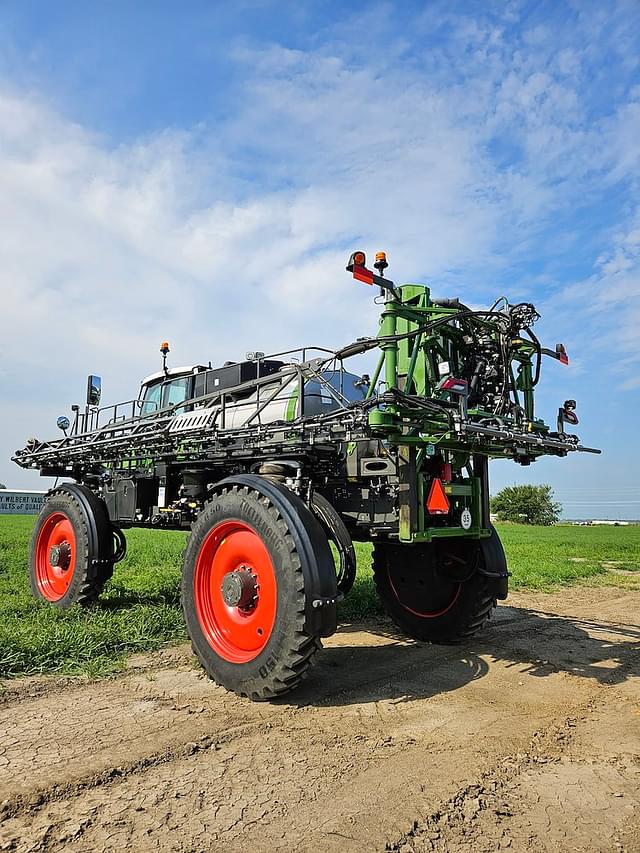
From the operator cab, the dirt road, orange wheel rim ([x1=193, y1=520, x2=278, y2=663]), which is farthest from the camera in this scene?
the operator cab

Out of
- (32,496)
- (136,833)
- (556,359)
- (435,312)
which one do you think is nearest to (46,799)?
(136,833)

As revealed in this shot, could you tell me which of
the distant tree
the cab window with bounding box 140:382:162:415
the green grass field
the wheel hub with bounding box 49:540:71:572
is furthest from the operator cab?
the distant tree

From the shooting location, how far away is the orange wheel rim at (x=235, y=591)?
4.93m

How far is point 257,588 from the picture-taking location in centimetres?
506

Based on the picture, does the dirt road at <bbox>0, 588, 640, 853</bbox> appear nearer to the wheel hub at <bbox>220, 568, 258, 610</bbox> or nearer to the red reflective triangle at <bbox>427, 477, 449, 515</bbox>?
the wheel hub at <bbox>220, 568, 258, 610</bbox>

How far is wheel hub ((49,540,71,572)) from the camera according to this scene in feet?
26.0

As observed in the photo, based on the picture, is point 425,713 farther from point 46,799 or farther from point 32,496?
point 32,496

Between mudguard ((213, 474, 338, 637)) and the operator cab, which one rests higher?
the operator cab

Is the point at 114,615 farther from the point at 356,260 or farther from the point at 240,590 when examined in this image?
the point at 356,260

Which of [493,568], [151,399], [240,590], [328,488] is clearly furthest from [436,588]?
[151,399]

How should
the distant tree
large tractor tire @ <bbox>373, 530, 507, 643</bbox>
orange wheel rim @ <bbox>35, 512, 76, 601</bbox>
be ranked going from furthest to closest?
the distant tree → orange wheel rim @ <bbox>35, 512, 76, 601</bbox> → large tractor tire @ <bbox>373, 530, 507, 643</bbox>

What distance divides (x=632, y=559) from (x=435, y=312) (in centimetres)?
1662

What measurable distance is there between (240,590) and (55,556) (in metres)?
4.01

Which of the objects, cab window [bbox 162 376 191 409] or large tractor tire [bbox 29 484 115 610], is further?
cab window [bbox 162 376 191 409]
